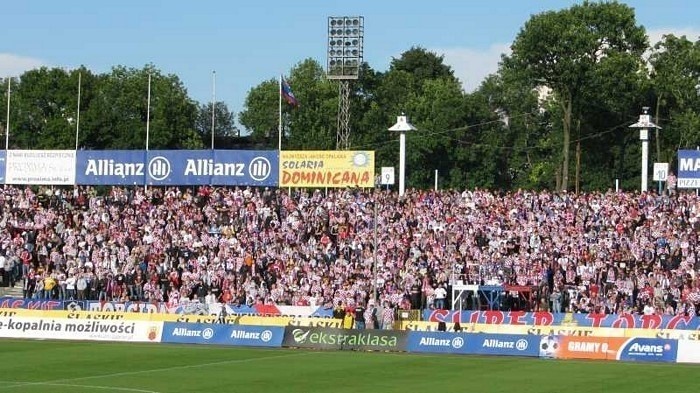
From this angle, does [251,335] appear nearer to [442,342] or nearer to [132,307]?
[442,342]

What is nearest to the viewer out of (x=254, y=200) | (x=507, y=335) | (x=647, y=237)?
(x=507, y=335)

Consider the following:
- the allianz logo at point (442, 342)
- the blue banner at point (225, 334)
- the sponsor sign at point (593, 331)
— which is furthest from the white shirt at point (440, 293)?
the blue banner at point (225, 334)

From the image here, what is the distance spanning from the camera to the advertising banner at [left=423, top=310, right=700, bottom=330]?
48.7m

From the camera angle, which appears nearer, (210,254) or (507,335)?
(507,335)

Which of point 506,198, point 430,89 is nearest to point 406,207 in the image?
point 506,198

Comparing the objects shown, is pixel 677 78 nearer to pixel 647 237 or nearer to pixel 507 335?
pixel 647 237

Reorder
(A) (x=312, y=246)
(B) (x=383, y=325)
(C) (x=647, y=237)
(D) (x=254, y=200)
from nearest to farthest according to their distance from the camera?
(B) (x=383, y=325) → (C) (x=647, y=237) → (A) (x=312, y=246) → (D) (x=254, y=200)

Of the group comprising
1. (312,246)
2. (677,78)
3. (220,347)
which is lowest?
(220,347)

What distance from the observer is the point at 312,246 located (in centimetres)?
5978

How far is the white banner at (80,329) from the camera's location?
166 feet

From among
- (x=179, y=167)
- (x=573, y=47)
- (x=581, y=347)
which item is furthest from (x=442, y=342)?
(x=573, y=47)

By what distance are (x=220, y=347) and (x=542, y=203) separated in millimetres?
19452

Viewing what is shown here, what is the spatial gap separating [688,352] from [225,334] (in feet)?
58.2

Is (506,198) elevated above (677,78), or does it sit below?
below
